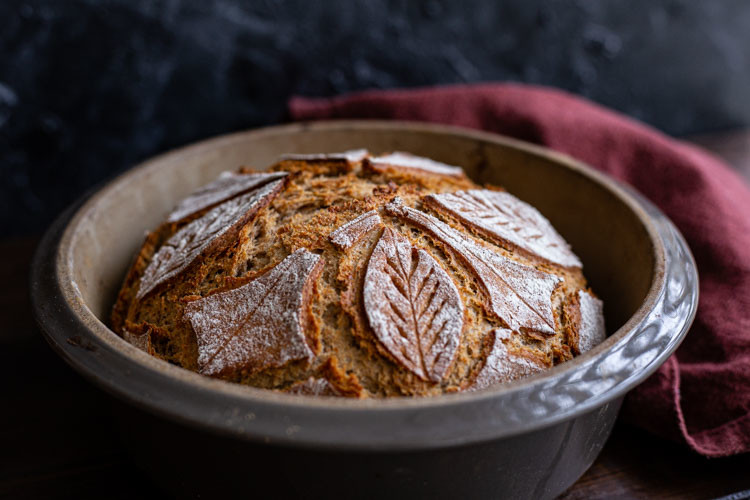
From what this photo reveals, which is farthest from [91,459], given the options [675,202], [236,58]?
[675,202]

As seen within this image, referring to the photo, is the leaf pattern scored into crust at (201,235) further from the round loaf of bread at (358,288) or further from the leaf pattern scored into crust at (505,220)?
the leaf pattern scored into crust at (505,220)

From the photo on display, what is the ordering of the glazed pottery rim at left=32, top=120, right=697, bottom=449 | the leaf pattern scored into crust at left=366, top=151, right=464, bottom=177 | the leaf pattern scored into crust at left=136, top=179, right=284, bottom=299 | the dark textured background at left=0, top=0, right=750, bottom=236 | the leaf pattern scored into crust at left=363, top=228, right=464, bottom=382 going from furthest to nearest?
the dark textured background at left=0, top=0, right=750, bottom=236
the leaf pattern scored into crust at left=366, top=151, right=464, bottom=177
the leaf pattern scored into crust at left=136, top=179, right=284, bottom=299
the leaf pattern scored into crust at left=363, top=228, right=464, bottom=382
the glazed pottery rim at left=32, top=120, right=697, bottom=449

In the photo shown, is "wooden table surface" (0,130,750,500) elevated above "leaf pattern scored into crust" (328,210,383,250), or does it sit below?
below

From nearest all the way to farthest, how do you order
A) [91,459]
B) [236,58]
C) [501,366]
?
[501,366], [91,459], [236,58]

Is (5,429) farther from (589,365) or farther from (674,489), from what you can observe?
(674,489)

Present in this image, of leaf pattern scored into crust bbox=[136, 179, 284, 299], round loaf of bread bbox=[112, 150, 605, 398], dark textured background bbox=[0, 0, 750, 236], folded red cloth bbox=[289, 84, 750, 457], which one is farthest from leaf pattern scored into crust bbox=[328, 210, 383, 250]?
dark textured background bbox=[0, 0, 750, 236]

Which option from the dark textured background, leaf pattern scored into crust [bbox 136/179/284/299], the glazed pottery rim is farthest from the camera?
the dark textured background

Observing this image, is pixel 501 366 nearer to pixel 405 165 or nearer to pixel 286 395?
pixel 286 395

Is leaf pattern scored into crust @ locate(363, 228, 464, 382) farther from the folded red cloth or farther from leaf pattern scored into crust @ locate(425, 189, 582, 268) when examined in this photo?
the folded red cloth
